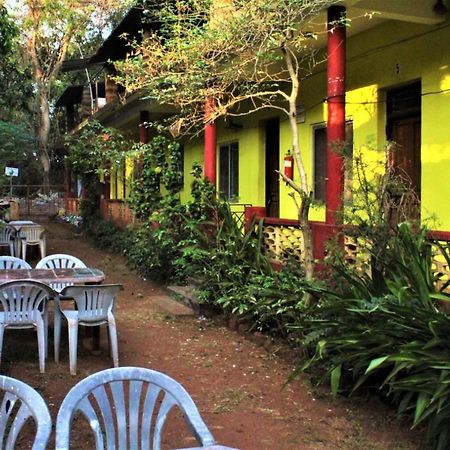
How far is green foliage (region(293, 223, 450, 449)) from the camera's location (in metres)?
3.77

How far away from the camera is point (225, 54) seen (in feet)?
22.3

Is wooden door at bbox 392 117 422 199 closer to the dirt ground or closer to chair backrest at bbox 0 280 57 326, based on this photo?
the dirt ground

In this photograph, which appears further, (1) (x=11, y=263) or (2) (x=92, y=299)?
(1) (x=11, y=263)

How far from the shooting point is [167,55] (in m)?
7.27

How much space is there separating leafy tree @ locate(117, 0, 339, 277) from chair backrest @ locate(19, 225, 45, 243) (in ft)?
19.2

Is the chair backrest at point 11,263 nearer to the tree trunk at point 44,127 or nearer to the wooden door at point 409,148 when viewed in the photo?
the wooden door at point 409,148

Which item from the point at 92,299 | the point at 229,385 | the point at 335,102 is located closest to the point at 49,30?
the point at 335,102

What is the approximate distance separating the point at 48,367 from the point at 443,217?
511cm

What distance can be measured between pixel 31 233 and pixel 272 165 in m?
5.41

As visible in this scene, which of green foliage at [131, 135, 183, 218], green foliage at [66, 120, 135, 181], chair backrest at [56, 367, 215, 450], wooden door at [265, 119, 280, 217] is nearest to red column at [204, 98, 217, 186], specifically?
green foliage at [131, 135, 183, 218]

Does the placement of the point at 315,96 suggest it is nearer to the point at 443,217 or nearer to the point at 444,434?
the point at 443,217

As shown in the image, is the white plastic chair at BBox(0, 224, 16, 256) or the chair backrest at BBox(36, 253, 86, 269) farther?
the white plastic chair at BBox(0, 224, 16, 256)

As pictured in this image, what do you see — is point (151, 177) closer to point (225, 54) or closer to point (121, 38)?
point (121, 38)

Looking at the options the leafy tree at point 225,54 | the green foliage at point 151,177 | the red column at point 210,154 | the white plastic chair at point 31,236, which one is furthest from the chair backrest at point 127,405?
the white plastic chair at point 31,236
